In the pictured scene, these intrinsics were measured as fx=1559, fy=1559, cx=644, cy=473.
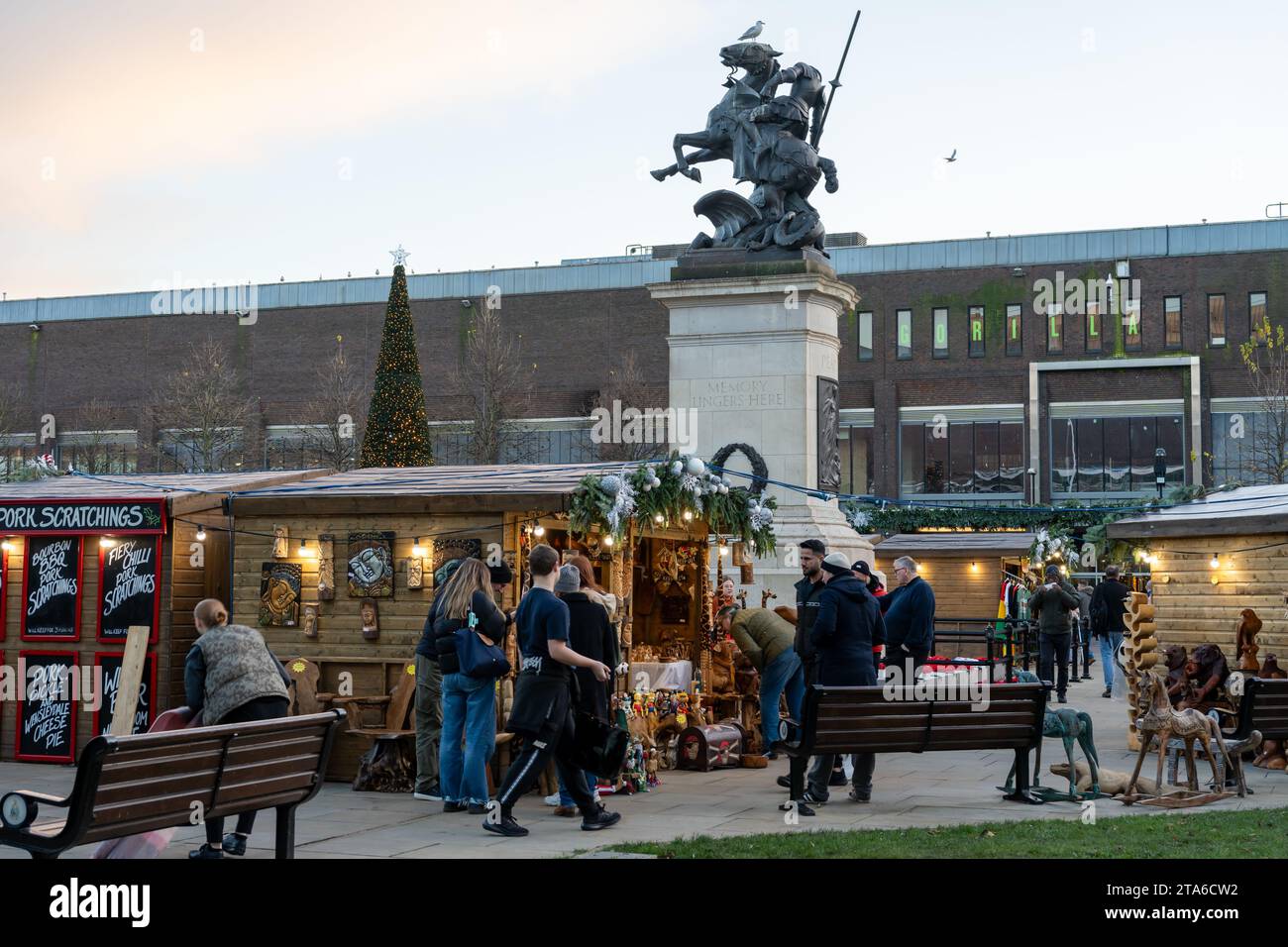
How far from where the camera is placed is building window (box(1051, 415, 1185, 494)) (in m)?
54.7

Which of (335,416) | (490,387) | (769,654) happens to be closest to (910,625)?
(769,654)

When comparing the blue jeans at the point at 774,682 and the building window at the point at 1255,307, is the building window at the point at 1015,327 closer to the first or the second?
the building window at the point at 1255,307

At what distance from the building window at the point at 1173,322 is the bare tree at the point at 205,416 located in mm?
33128

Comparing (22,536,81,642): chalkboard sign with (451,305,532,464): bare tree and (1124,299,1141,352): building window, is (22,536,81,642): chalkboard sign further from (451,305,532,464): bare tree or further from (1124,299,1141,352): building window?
(1124,299,1141,352): building window

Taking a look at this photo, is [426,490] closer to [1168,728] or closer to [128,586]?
[128,586]

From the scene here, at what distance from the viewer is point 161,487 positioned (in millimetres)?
14773

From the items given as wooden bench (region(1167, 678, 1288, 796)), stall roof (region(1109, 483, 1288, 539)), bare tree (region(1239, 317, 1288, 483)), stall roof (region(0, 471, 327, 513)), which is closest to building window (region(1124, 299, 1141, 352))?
bare tree (region(1239, 317, 1288, 483))

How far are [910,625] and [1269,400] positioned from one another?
38910mm

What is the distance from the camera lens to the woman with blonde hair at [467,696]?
11.2 m

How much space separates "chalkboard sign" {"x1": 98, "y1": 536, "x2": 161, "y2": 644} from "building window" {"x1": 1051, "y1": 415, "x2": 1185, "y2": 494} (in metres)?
46.1

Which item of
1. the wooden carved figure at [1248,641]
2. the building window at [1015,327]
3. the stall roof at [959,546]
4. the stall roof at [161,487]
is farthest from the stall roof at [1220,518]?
the building window at [1015,327]
